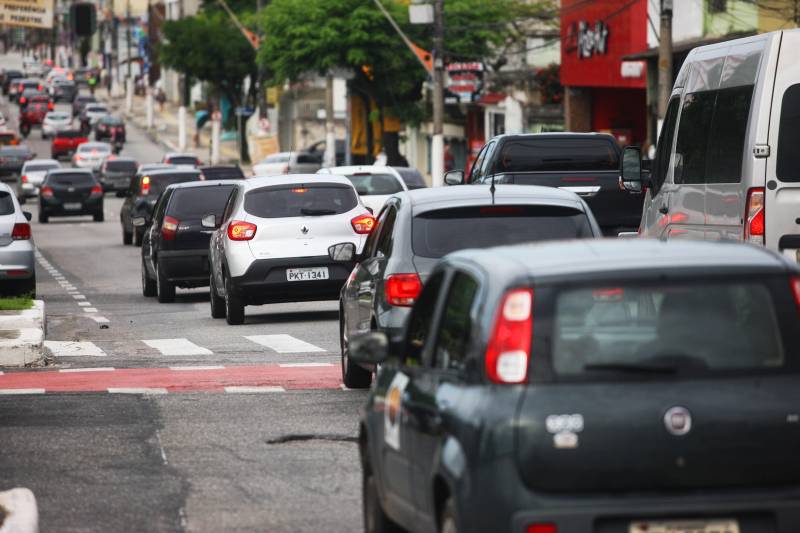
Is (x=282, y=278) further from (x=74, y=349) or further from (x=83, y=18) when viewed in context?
(x=83, y=18)

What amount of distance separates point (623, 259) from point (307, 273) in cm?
1522

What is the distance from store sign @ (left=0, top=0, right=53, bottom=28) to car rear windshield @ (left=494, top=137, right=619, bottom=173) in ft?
28.6

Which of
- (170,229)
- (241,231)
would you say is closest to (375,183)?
(170,229)

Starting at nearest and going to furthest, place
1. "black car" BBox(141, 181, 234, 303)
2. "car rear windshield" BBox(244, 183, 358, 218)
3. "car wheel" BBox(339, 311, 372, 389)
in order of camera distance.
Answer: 1. "car wheel" BBox(339, 311, 372, 389)
2. "car rear windshield" BBox(244, 183, 358, 218)
3. "black car" BBox(141, 181, 234, 303)

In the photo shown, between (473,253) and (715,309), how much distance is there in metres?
1.16

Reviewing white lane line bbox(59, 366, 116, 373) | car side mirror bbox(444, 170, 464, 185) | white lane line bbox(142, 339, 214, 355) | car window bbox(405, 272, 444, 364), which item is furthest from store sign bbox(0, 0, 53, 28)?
car window bbox(405, 272, 444, 364)

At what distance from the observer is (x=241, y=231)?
71.9 feet

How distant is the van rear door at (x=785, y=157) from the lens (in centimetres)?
1422

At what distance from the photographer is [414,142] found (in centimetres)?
8538

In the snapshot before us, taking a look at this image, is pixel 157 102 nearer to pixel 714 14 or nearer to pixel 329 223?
pixel 714 14

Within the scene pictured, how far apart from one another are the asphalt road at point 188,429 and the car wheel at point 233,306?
177 mm

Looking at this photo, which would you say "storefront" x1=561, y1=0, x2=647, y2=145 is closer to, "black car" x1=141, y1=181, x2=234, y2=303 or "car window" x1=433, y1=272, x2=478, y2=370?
"black car" x1=141, y1=181, x2=234, y2=303

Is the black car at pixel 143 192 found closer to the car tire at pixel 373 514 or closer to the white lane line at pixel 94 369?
the white lane line at pixel 94 369

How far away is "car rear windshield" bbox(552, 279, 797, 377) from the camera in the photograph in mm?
6570
